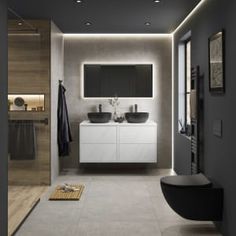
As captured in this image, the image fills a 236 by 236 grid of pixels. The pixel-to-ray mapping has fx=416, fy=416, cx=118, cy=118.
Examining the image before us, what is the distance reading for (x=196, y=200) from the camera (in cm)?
389

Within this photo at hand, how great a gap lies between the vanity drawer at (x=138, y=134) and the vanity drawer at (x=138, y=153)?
85mm

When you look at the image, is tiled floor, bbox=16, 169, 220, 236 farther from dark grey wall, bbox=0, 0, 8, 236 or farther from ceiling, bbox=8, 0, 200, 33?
ceiling, bbox=8, 0, 200, 33

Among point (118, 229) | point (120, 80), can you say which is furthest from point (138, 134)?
point (118, 229)

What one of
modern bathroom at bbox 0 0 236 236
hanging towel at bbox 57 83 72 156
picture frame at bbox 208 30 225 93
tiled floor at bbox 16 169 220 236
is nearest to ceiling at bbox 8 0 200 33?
modern bathroom at bbox 0 0 236 236

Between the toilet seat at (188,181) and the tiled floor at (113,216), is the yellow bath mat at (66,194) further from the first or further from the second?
the toilet seat at (188,181)

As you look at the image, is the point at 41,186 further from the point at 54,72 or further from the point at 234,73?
the point at 234,73

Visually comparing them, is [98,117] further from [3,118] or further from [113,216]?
[3,118]

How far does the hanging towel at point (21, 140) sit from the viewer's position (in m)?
6.05

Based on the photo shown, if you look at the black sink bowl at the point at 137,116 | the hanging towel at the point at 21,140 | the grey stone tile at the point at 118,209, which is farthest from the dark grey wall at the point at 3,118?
the black sink bowl at the point at 137,116

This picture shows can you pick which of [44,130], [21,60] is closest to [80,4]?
[21,60]

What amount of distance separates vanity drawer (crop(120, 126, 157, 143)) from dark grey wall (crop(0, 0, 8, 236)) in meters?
3.77

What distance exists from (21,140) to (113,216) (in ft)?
6.97

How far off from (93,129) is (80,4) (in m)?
2.51

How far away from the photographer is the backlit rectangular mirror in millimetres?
7590
